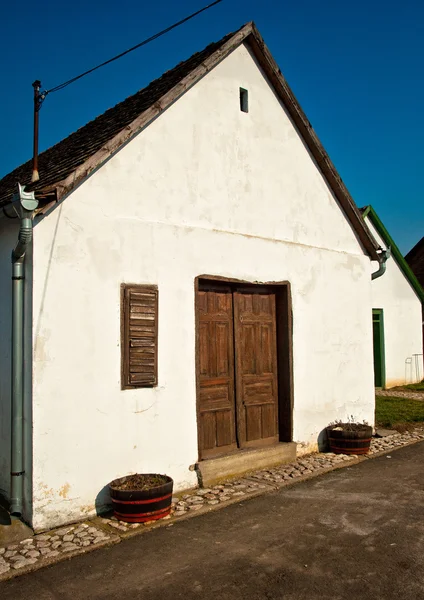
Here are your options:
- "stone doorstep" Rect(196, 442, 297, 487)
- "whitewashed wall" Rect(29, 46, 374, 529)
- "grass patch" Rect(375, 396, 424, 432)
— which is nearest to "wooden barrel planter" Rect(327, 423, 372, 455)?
"whitewashed wall" Rect(29, 46, 374, 529)

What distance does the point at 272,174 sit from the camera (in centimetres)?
821

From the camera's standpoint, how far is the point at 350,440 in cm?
823

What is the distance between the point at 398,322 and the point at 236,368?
1135cm

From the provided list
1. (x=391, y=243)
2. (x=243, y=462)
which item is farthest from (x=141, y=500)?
(x=391, y=243)

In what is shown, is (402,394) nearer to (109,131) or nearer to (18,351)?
(109,131)

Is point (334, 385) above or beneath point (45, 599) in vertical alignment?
above

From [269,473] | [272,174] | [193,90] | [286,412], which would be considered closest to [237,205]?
[272,174]

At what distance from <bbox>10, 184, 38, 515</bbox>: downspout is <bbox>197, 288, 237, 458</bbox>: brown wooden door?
2333mm

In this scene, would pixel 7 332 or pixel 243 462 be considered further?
pixel 243 462

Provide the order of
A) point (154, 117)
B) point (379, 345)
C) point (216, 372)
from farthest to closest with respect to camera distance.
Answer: point (379, 345) < point (216, 372) < point (154, 117)

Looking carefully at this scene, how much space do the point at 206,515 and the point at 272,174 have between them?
493 centimetres

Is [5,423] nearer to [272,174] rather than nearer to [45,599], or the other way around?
[45,599]

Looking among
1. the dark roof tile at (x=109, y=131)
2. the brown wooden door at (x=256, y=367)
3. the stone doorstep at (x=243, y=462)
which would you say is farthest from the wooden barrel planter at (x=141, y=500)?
the dark roof tile at (x=109, y=131)

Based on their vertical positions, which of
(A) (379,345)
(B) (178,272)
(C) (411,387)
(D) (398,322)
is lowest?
(C) (411,387)
